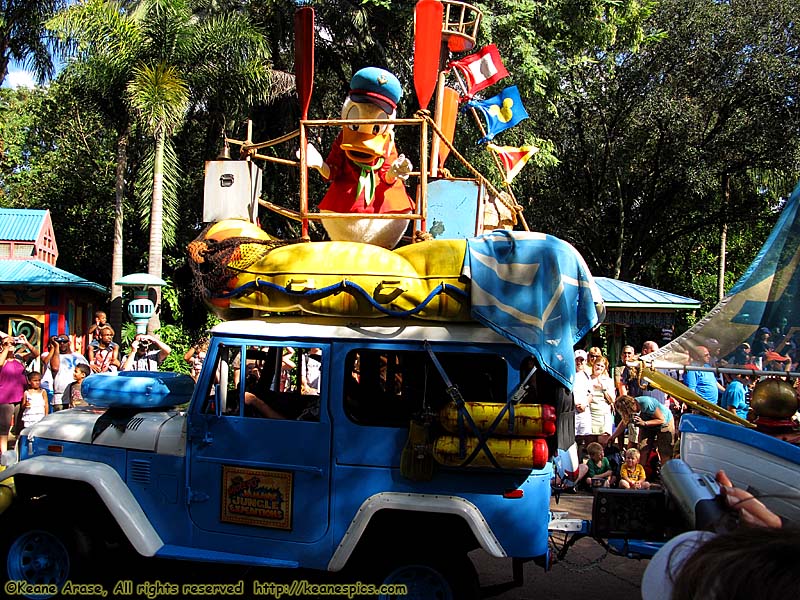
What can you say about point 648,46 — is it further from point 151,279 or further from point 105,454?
point 105,454

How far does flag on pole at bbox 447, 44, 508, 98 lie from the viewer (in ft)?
23.2

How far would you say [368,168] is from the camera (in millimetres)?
6211

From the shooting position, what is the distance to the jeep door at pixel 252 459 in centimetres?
433

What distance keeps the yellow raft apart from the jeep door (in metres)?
0.31

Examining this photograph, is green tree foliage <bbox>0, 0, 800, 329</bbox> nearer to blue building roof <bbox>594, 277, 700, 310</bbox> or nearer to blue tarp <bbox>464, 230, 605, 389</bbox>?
blue building roof <bbox>594, 277, 700, 310</bbox>

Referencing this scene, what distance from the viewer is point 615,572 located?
Answer: 6.09 meters

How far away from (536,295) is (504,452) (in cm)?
91

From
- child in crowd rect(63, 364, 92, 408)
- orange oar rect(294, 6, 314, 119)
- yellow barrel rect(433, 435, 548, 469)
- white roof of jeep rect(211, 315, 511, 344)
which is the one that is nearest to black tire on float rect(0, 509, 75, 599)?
white roof of jeep rect(211, 315, 511, 344)

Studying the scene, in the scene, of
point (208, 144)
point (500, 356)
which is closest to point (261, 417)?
point (500, 356)

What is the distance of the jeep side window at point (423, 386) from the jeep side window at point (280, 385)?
26 centimetres

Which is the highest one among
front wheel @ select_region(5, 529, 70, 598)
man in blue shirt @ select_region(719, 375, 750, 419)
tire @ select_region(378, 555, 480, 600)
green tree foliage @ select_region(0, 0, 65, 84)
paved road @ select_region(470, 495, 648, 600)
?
green tree foliage @ select_region(0, 0, 65, 84)

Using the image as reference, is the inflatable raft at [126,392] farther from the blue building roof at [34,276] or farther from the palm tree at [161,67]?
the blue building roof at [34,276]

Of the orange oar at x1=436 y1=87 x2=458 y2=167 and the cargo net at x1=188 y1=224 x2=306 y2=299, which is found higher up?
the orange oar at x1=436 y1=87 x2=458 y2=167

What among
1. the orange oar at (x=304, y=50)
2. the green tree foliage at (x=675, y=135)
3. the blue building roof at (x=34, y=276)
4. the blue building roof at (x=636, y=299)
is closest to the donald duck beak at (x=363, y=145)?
the orange oar at (x=304, y=50)
